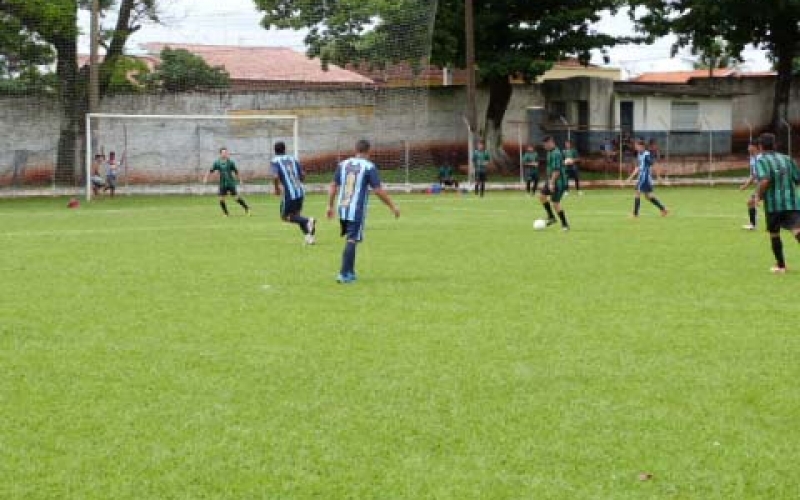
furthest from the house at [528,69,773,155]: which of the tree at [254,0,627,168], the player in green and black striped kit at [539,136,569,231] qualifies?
the player in green and black striped kit at [539,136,569,231]

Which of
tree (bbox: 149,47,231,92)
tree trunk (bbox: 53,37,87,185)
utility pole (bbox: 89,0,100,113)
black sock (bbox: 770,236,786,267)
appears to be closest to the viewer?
black sock (bbox: 770,236,786,267)

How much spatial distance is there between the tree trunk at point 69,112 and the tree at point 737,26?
22838 mm

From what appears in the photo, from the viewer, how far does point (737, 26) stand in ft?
163

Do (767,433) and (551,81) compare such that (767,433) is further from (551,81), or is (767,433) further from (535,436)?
(551,81)

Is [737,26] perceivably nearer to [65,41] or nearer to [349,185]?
[65,41]

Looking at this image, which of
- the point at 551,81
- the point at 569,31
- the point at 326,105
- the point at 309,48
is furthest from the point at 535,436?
the point at 551,81

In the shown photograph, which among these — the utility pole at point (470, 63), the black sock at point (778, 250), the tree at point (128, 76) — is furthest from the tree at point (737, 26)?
the black sock at point (778, 250)

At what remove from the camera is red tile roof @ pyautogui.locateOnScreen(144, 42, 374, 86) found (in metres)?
42.8

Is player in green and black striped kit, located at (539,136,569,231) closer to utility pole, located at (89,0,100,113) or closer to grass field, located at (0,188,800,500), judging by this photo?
grass field, located at (0,188,800,500)

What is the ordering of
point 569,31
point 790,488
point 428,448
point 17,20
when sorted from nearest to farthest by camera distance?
1. point 790,488
2. point 428,448
3. point 17,20
4. point 569,31

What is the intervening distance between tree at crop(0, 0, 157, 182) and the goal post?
1632 mm

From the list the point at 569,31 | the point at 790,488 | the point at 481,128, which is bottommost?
the point at 790,488

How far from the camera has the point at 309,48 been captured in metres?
40.1

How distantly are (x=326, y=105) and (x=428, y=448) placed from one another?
39.7 meters
